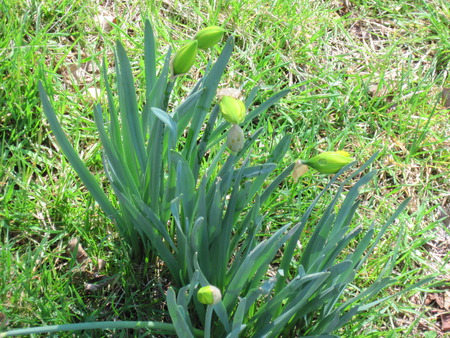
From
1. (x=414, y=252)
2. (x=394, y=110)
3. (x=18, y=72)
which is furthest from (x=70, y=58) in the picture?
(x=414, y=252)

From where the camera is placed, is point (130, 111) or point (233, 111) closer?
point (233, 111)

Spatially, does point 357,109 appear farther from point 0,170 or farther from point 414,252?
point 0,170

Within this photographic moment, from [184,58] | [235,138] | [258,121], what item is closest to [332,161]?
[235,138]

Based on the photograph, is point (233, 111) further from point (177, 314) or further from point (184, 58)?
point (177, 314)

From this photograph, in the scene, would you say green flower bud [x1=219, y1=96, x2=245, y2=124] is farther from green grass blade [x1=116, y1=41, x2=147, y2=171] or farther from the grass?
the grass

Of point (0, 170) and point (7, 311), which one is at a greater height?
point (0, 170)

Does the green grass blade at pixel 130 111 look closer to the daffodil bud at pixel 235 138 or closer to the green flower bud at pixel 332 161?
the daffodil bud at pixel 235 138
